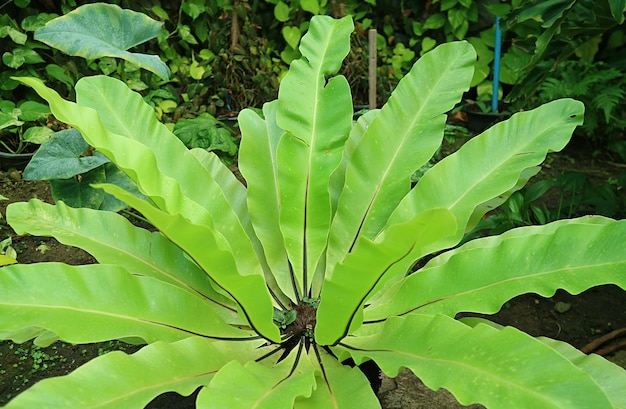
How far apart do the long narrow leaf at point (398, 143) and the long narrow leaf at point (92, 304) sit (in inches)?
13.5

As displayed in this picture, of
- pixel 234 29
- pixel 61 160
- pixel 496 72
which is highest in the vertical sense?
pixel 61 160

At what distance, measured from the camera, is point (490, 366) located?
773 mm

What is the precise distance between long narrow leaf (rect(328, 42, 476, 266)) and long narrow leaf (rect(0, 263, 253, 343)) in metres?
0.34

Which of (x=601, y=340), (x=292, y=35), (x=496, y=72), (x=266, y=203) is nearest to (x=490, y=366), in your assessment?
(x=266, y=203)

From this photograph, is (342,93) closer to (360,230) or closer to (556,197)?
(360,230)

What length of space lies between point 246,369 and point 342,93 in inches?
23.1

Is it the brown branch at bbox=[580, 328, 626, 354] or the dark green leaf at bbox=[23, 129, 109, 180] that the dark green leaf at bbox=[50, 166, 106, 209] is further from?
the brown branch at bbox=[580, 328, 626, 354]

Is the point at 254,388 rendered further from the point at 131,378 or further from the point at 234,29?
the point at 234,29

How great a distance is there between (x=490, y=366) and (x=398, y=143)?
1.75ft

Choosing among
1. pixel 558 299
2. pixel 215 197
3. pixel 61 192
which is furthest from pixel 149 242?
pixel 558 299

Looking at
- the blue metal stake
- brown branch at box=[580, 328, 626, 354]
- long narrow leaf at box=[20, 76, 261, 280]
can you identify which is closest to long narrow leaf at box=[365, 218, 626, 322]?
long narrow leaf at box=[20, 76, 261, 280]

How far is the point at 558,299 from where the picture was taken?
1742mm

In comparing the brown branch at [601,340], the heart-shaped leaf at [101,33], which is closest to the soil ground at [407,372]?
the brown branch at [601,340]

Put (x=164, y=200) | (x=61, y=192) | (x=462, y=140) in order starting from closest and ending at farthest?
(x=164, y=200) < (x=61, y=192) < (x=462, y=140)
